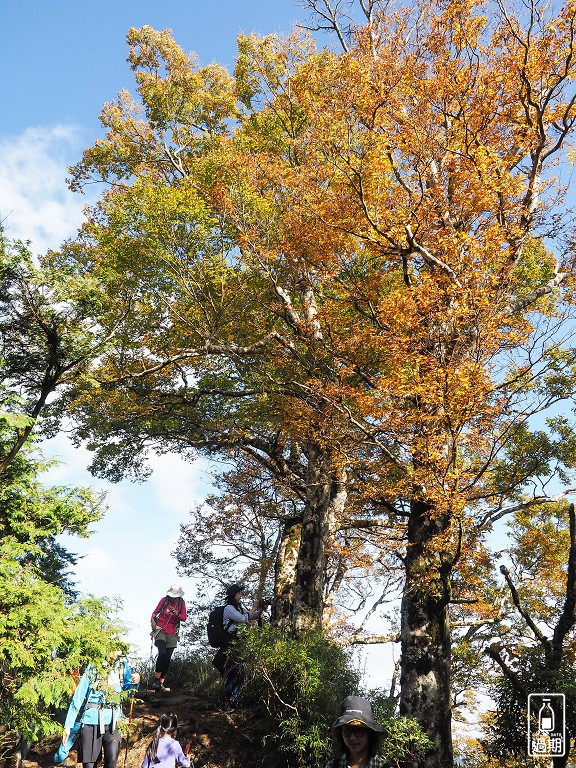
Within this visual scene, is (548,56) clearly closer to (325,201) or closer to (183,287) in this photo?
(325,201)

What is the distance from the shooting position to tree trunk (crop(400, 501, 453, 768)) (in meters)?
8.26

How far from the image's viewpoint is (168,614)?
1127cm

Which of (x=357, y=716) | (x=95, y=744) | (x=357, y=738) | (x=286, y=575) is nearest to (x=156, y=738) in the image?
(x=95, y=744)

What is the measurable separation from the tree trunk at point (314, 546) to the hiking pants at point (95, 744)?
4155mm

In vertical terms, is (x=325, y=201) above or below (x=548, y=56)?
below

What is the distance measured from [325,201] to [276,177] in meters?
2.42

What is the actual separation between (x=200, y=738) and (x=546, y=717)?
5225mm

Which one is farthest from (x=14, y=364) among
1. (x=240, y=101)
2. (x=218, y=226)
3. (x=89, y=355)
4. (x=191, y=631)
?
(x=191, y=631)

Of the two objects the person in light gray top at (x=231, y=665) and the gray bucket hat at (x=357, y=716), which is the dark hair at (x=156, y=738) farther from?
the gray bucket hat at (x=357, y=716)

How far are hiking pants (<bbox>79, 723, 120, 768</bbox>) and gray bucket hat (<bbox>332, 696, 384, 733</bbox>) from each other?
5.33 metres

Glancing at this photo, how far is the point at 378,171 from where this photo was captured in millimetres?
10555

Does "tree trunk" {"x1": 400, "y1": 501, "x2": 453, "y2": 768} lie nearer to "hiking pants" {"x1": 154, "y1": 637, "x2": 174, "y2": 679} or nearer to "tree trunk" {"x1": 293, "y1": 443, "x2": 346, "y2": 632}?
"tree trunk" {"x1": 293, "y1": 443, "x2": 346, "y2": 632}

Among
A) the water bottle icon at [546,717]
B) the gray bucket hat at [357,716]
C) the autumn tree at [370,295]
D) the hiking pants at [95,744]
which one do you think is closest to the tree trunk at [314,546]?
the autumn tree at [370,295]

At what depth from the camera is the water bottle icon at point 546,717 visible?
7715 mm
